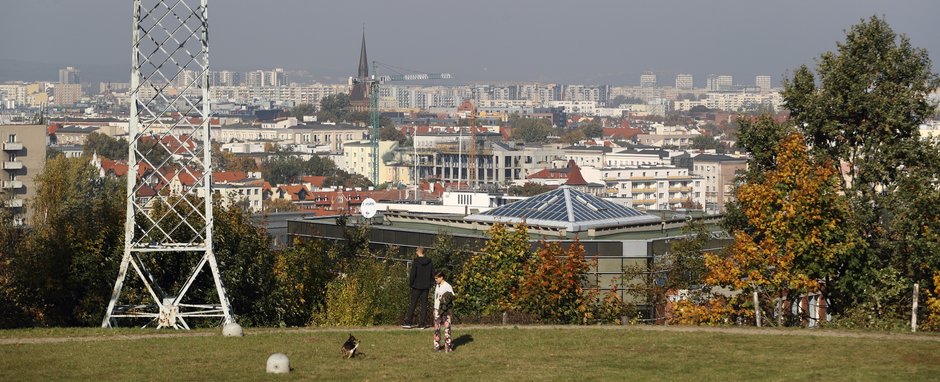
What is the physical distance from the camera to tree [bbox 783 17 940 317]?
81.0ft

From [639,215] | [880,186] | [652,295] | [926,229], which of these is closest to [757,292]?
[926,229]

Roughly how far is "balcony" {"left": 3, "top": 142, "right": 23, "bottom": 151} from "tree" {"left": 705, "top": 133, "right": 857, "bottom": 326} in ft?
200

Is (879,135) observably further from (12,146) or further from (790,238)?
(12,146)

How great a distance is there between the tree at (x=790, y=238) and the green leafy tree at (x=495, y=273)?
396 centimetres

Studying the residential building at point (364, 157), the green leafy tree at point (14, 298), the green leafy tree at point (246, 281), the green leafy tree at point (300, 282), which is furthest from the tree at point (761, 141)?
the residential building at point (364, 157)

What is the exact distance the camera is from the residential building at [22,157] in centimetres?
8012

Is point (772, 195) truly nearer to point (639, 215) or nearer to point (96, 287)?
point (96, 287)

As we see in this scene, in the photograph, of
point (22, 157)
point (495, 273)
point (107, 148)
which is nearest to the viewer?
point (495, 273)

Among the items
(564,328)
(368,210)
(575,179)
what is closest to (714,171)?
(575,179)

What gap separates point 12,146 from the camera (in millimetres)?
80250

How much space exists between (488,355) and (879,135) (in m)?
11.2

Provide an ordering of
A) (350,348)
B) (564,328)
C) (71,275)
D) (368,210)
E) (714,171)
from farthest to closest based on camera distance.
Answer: (714,171) → (368,210) → (71,275) → (564,328) → (350,348)

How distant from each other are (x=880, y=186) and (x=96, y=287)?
490 inches

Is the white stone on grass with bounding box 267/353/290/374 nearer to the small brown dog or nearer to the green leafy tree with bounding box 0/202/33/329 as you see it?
the small brown dog
